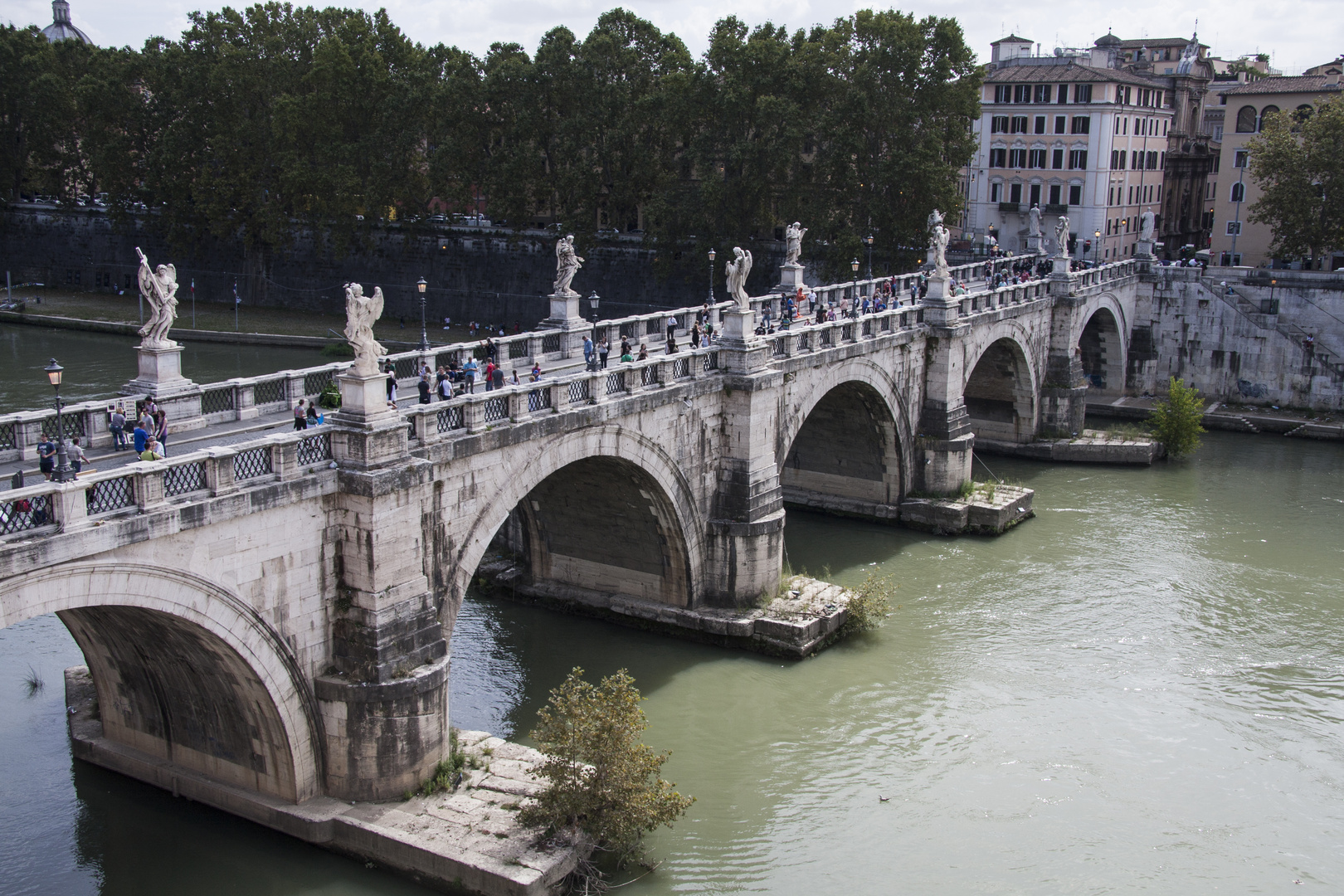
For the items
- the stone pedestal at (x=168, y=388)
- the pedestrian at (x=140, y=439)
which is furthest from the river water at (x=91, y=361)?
the pedestrian at (x=140, y=439)

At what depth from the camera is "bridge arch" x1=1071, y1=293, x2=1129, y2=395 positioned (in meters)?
53.4

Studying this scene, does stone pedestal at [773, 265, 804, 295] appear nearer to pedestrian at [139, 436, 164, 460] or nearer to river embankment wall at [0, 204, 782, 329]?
river embankment wall at [0, 204, 782, 329]

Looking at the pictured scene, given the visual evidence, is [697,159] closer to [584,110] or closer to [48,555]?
[584,110]

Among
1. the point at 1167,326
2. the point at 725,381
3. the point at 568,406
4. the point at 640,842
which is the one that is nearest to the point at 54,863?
A: the point at 640,842

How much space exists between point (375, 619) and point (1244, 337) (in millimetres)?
43874

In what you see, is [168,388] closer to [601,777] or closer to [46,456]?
[46,456]

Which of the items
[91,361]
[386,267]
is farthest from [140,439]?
[386,267]

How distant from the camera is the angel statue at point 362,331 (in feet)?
60.3

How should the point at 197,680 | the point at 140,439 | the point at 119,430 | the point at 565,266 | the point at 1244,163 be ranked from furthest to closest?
the point at 1244,163, the point at 565,266, the point at 119,430, the point at 197,680, the point at 140,439

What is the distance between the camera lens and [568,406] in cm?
2330

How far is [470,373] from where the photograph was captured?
23.9 meters

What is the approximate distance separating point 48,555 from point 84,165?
68.3 m

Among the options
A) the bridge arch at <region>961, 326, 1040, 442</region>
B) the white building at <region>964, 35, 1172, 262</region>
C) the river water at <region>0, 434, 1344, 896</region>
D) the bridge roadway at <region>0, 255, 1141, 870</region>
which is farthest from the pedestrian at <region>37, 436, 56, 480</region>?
the white building at <region>964, 35, 1172, 262</region>

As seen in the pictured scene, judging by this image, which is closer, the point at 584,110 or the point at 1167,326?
the point at 1167,326
